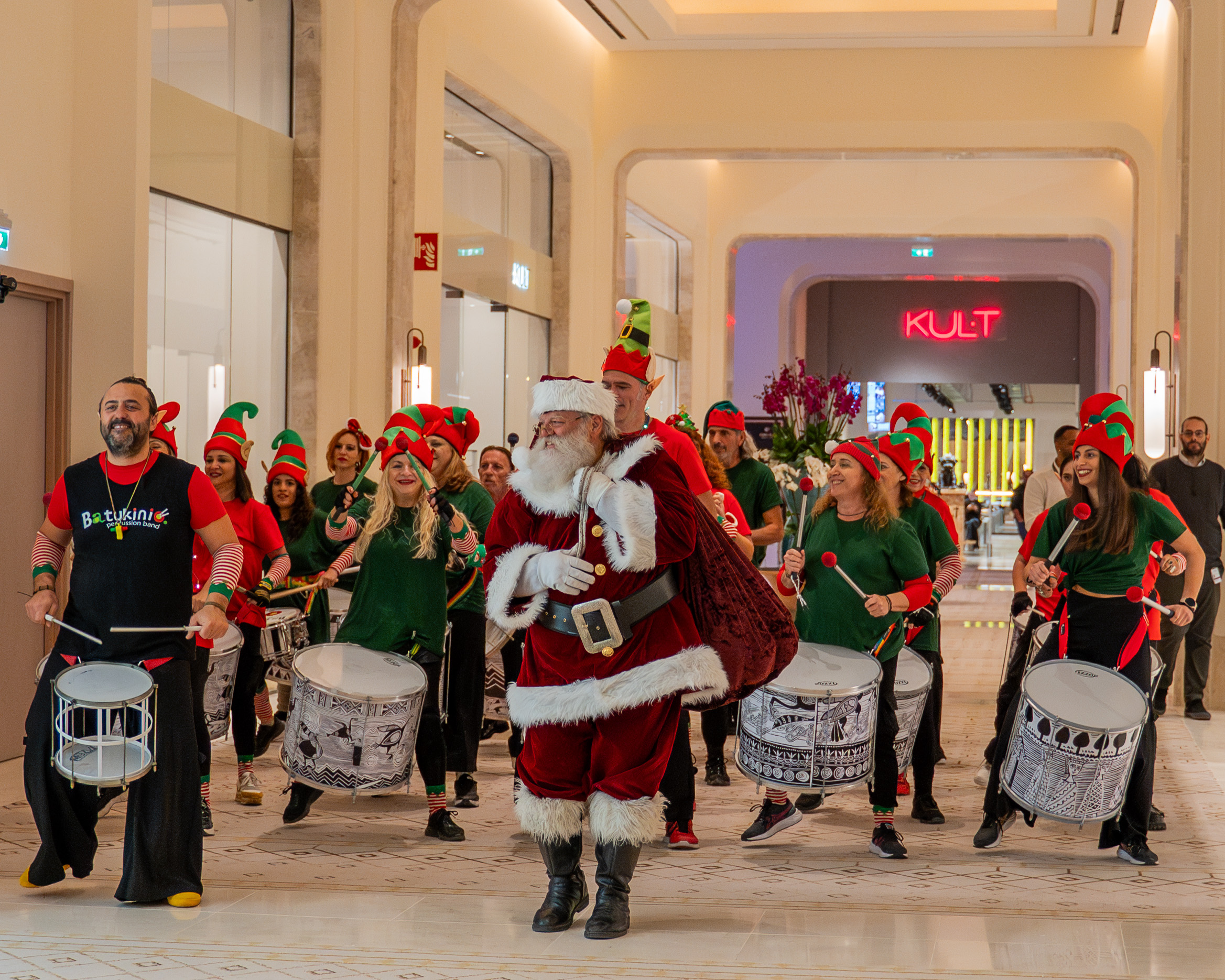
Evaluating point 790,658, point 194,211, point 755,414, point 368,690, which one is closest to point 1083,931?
point 790,658

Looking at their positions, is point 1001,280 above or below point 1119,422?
above

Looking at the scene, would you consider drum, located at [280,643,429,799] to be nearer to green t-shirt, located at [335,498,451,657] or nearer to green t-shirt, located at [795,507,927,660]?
green t-shirt, located at [335,498,451,657]

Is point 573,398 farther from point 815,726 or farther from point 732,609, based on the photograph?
point 815,726

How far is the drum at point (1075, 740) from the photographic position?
4859mm

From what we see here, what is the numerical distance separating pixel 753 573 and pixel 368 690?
151 centimetres

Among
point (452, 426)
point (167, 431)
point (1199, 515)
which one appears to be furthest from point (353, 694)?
point (1199, 515)

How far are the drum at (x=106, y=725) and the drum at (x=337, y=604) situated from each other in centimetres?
248

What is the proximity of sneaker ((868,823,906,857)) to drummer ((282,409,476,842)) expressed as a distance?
4.84ft

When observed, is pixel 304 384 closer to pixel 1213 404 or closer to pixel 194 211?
pixel 194 211

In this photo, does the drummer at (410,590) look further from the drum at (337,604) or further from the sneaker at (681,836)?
the drum at (337,604)

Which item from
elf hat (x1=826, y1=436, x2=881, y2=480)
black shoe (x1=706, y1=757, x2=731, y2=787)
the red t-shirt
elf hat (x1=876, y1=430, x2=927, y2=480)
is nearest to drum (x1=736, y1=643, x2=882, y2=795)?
elf hat (x1=826, y1=436, x2=881, y2=480)

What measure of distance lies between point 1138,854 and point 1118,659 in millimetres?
672

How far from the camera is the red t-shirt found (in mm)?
4527

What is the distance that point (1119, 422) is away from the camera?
5414 mm
